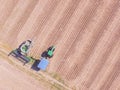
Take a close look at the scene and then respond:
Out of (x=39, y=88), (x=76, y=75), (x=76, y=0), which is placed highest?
(x=76, y=0)

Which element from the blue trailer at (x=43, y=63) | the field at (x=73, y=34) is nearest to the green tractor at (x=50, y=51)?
the field at (x=73, y=34)

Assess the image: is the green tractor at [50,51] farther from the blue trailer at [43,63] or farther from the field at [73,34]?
the blue trailer at [43,63]

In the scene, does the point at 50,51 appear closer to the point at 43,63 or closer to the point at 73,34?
the point at 43,63

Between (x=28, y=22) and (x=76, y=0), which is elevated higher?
(x=76, y=0)

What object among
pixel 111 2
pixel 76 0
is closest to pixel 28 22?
pixel 76 0

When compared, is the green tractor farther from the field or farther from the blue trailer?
the blue trailer

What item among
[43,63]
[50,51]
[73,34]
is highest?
[73,34]

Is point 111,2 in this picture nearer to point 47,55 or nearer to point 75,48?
point 75,48

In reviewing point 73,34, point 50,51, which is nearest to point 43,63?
point 50,51

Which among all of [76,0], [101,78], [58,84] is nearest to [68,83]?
[58,84]
